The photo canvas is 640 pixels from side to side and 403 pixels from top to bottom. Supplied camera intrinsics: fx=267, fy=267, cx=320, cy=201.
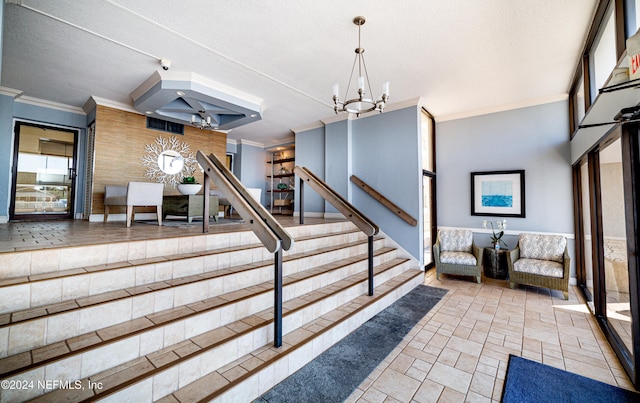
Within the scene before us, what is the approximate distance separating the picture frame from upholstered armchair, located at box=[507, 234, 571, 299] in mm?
615

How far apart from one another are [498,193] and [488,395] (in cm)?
427

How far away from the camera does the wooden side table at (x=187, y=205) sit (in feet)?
15.2

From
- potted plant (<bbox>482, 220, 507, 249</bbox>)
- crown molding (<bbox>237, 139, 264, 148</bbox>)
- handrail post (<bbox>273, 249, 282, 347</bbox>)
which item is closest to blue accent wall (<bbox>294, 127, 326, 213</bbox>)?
crown molding (<bbox>237, 139, 264, 148</bbox>)

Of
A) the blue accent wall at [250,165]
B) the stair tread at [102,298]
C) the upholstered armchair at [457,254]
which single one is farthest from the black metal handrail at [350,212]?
the blue accent wall at [250,165]

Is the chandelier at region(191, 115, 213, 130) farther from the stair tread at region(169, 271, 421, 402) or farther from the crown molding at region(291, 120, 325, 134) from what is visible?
the stair tread at region(169, 271, 421, 402)

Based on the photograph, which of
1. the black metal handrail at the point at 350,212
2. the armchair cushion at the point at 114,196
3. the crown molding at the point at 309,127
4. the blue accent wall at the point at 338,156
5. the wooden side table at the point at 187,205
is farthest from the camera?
the crown molding at the point at 309,127

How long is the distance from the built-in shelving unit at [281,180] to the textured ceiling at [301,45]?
3868 millimetres

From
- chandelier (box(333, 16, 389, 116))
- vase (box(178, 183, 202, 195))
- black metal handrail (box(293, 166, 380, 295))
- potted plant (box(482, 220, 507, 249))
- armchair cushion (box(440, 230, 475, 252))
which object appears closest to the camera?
chandelier (box(333, 16, 389, 116))

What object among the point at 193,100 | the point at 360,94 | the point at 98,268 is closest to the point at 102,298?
the point at 98,268

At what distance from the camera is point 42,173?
5871mm

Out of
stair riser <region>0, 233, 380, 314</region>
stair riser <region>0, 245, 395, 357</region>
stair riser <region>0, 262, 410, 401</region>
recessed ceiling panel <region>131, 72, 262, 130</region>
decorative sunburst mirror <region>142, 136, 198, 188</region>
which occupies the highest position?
recessed ceiling panel <region>131, 72, 262, 130</region>

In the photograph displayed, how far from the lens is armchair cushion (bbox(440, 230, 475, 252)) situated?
5113mm

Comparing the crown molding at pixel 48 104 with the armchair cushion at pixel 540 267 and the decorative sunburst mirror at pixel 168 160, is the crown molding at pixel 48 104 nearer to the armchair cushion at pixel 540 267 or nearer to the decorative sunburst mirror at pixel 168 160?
the decorative sunburst mirror at pixel 168 160

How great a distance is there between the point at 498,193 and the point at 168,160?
24.2 ft
